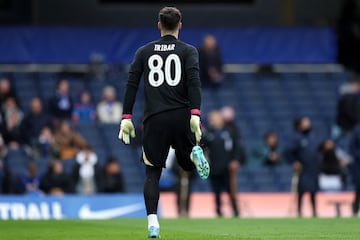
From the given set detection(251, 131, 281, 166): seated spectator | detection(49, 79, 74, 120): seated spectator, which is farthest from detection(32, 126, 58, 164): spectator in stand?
detection(251, 131, 281, 166): seated spectator

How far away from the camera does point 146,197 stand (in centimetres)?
1217

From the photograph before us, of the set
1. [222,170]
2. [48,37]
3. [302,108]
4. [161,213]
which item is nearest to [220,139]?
[222,170]

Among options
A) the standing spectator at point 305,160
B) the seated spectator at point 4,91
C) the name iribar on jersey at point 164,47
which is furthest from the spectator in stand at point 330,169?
the name iribar on jersey at point 164,47

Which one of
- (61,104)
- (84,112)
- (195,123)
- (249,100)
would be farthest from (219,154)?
(195,123)

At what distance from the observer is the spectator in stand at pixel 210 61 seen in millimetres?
30938

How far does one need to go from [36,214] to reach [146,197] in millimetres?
10518

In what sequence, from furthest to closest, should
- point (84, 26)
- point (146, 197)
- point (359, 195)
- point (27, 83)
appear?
1. point (84, 26)
2. point (27, 83)
3. point (359, 195)
4. point (146, 197)

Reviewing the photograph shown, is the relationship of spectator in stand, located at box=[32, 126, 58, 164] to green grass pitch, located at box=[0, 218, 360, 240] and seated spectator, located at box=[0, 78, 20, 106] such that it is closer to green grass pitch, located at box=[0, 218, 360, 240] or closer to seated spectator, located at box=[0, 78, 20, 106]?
seated spectator, located at box=[0, 78, 20, 106]

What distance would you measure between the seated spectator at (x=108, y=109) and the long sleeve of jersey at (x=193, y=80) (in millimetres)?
17366

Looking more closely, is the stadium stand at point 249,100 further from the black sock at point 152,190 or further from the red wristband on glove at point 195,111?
the red wristband on glove at point 195,111

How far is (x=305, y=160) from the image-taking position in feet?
75.9

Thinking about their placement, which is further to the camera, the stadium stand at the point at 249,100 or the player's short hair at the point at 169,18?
the stadium stand at the point at 249,100

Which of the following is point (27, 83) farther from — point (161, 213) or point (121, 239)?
point (121, 239)

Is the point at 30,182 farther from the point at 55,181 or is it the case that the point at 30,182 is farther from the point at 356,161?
the point at 356,161
